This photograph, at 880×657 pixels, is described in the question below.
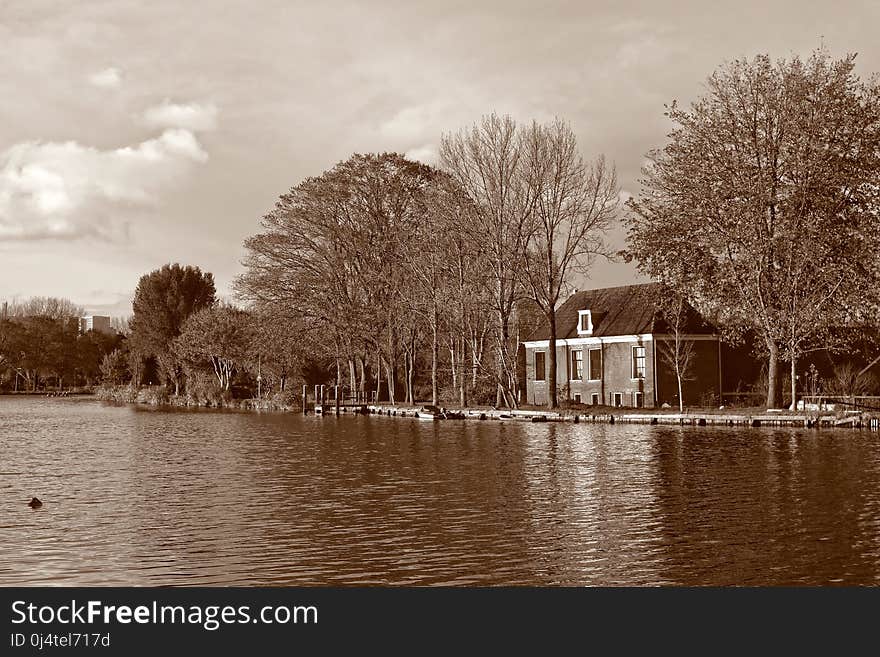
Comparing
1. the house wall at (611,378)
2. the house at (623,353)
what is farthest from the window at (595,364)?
the house wall at (611,378)

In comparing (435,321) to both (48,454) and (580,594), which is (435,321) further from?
(580,594)

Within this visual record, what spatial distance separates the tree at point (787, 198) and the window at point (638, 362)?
37.4ft

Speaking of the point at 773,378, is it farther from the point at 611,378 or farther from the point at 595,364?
A: the point at 595,364

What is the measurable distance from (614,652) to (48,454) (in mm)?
24551

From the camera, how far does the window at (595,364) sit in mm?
55125

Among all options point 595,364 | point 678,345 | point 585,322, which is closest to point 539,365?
point 585,322

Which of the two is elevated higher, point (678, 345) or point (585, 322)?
point (585, 322)

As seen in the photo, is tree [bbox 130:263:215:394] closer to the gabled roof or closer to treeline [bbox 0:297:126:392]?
treeline [bbox 0:297:126:392]

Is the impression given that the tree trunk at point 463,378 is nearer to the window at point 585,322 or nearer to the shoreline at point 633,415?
the shoreline at point 633,415

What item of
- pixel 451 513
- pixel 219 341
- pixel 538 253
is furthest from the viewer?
pixel 219 341

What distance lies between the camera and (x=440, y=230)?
50.7m

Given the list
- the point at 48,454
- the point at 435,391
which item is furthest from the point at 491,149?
the point at 48,454

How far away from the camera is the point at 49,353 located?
390 ft

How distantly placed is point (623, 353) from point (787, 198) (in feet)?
52.3
